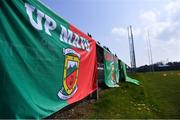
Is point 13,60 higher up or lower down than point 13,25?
lower down

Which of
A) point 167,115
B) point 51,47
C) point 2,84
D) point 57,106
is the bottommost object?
point 167,115

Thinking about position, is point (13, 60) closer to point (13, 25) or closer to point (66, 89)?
point (13, 25)

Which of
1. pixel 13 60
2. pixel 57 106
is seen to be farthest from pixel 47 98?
pixel 13 60

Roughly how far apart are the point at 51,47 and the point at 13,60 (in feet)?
4.19

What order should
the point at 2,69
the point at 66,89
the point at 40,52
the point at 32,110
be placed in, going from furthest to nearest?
1. the point at 66,89
2. the point at 40,52
3. the point at 32,110
4. the point at 2,69

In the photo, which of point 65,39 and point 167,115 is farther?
point 167,115

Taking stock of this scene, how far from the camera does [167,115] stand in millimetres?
5984

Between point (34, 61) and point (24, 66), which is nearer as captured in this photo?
point (24, 66)

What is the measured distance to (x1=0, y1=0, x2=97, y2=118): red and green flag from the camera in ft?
9.21

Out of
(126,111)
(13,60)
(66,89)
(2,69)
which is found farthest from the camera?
(126,111)

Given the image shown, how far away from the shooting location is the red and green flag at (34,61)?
9.21 feet

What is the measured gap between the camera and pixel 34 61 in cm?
344

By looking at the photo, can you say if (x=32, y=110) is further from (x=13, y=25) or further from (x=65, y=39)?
(x=65, y=39)

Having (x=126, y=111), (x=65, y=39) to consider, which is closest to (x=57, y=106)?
(x=65, y=39)
